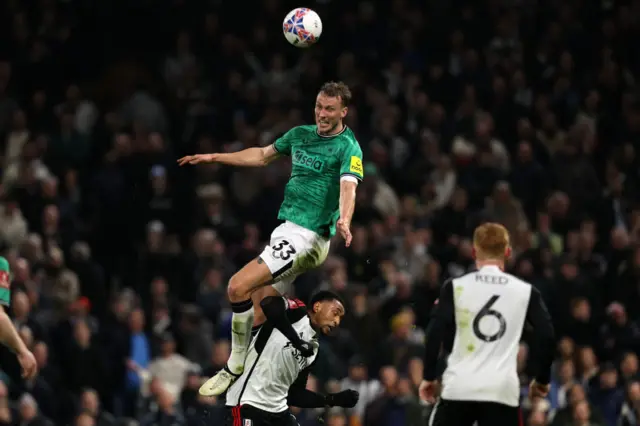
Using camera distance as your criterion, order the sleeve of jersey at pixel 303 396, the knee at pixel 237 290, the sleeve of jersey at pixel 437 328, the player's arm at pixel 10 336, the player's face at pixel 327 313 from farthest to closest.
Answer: the sleeve of jersey at pixel 303 396, the player's face at pixel 327 313, the knee at pixel 237 290, the sleeve of jersey at pixel 437 328, the player's arm at pixel 10 336

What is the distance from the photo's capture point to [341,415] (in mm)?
15578

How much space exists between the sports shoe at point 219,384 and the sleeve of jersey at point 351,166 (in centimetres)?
183

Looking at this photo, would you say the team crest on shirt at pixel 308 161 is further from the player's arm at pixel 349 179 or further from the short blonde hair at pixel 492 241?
the short blonde hair at pixel 492 241

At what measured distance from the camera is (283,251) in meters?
10.5

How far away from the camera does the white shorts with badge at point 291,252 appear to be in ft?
34.4

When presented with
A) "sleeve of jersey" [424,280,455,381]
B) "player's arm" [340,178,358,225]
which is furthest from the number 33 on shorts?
"sleeve of jersey" [424,280,455,381]

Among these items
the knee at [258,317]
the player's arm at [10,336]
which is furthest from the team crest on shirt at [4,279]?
the knee at [258,317]

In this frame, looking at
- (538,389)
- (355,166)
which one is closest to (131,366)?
(355,166)

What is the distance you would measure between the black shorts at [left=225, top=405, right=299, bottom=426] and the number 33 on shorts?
1220 millimetres

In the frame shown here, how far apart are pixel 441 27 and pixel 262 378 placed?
12.8 m

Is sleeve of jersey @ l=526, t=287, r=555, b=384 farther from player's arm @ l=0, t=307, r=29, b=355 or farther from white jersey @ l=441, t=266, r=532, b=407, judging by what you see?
player's arm @ l=0, t=307, r=29, b=355

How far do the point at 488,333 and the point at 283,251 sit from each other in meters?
2.11

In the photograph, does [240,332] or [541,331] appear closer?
[541,331]

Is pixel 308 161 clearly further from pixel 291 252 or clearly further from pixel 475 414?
pixel 475 414
